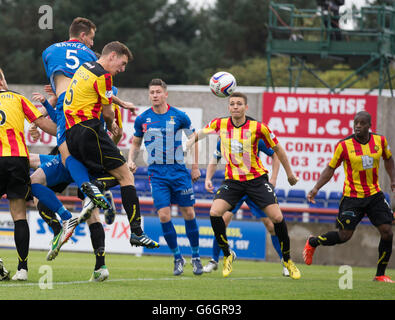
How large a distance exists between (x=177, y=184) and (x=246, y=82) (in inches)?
1365

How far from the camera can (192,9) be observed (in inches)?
2004

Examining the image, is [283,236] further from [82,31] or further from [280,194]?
[280,194]

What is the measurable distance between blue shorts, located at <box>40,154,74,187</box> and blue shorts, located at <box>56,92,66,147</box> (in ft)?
2.04

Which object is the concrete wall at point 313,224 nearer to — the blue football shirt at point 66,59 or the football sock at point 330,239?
the football sock at point 330,239

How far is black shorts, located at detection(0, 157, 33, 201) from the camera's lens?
317 inches

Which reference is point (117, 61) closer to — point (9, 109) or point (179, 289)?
point (9, 109)

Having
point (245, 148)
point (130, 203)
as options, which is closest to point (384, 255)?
point (245, 148)

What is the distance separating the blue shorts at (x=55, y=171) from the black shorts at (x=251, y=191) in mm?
1984

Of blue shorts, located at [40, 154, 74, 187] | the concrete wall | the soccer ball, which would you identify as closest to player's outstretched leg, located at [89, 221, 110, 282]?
blue shorts, located at [40, 154, 74, 187]

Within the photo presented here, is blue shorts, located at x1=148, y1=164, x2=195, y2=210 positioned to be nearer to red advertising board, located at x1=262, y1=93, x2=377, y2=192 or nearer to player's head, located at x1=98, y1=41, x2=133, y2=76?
player's head, located at x1=98, y1=41, x2=133, y2=76

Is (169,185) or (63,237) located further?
(169,185)

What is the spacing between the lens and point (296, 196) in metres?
20.1

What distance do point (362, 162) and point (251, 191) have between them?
177 cm

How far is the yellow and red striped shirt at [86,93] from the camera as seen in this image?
7938mm
